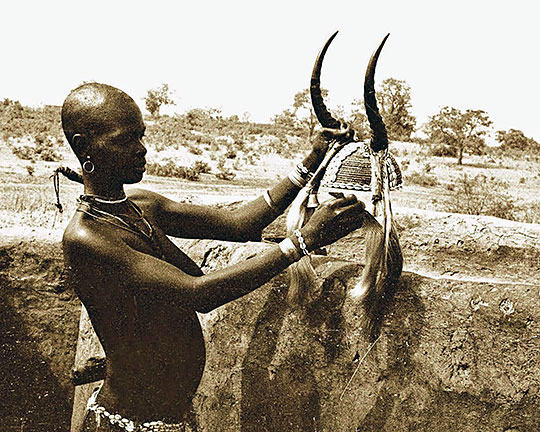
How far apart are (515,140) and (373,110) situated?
3405cm

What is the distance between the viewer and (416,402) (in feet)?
8.02

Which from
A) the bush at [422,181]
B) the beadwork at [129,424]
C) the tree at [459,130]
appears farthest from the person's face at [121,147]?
the tree at [459,130]

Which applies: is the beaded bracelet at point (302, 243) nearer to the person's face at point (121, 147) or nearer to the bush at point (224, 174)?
the person's face at point (121, 147)

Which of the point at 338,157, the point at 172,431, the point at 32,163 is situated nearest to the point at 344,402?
the point at 172,431

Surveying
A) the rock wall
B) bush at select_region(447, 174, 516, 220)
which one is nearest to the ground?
the rock wall

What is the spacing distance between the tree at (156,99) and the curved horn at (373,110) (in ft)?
112

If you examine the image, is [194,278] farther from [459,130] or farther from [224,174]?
[459,130]

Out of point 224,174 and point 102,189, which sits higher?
point 102,189

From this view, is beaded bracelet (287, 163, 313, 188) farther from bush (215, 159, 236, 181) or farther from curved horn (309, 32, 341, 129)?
bush (215, 159, 236, 181)

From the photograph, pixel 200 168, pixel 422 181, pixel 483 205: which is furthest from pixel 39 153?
pixel 483 205

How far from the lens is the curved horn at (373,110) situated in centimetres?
210

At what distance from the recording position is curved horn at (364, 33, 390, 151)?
210cm

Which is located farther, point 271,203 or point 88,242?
point 271,203

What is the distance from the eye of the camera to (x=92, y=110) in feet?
6.72
